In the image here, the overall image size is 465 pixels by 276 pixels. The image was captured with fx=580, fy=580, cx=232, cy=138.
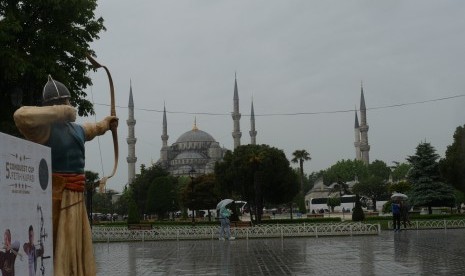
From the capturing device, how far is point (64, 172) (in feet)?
15.8

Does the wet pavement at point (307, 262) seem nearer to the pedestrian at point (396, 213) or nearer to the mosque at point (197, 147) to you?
the pedestrian at point (396, 213)

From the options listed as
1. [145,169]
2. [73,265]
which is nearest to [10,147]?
[73,265]

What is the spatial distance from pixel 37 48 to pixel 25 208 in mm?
10846

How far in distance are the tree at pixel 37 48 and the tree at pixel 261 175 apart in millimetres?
27268

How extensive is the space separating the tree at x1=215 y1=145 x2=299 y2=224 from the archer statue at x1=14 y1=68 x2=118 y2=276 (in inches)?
1429

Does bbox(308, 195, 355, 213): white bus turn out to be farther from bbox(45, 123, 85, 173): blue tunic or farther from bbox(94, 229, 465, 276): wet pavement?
bbox(45, 123, 85, 173): blue tunic

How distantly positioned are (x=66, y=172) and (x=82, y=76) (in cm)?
1048

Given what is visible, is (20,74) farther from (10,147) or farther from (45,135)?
(10,147)

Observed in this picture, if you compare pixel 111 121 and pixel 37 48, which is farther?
pixel 37 48

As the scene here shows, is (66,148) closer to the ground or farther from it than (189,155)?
closer to the ground

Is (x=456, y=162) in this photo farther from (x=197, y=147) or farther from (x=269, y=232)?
(x=197, y=147)

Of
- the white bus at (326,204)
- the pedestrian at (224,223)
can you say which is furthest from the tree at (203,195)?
the pedestrian at (224,223)

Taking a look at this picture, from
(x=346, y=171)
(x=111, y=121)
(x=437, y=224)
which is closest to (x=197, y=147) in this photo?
(x=346, y=171)

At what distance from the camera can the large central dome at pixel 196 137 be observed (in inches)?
4717
